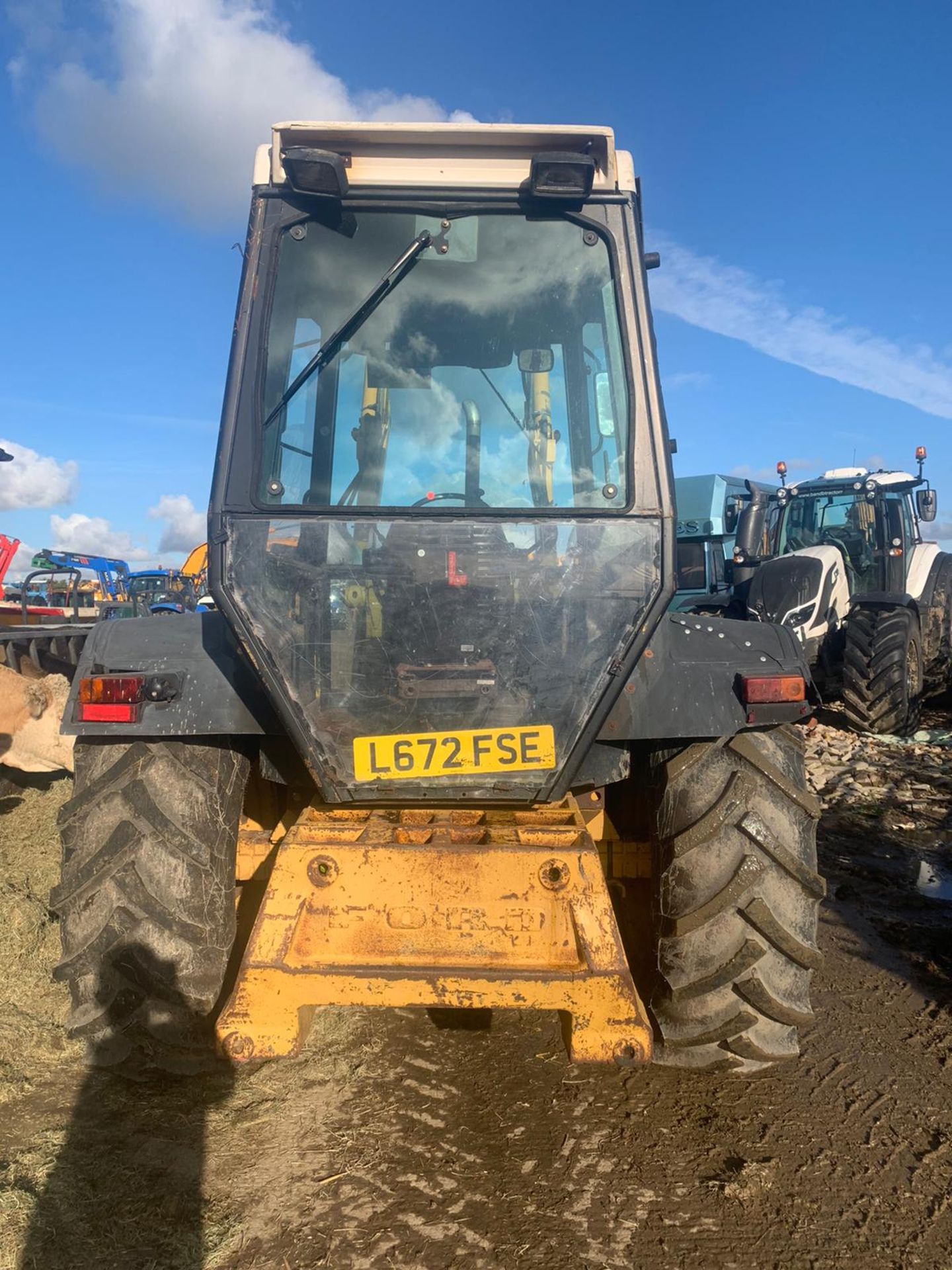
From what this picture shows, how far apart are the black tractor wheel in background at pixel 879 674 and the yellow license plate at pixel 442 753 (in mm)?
7640

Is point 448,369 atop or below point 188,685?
atop

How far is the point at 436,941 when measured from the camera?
7.89ft

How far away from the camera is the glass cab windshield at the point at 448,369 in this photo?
2643mm

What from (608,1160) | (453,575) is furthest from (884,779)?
(453,575)

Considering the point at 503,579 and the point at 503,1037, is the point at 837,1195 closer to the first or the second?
the point at 503,1037

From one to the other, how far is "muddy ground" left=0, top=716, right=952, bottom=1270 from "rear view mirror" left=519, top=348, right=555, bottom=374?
2223mm

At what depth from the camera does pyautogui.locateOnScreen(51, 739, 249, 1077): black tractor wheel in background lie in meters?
2.68

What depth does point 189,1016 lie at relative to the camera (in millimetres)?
2689

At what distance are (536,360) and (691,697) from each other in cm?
112

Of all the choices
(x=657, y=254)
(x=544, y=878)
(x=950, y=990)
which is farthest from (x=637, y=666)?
(x=950, y=990)

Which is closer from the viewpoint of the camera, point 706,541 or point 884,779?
point 706,541

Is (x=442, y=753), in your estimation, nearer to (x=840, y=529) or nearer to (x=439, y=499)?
(x=439, y=499)

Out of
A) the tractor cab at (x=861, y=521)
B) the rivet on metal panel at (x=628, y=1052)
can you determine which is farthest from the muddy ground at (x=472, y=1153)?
the tractor cab at (x=861, y=521)

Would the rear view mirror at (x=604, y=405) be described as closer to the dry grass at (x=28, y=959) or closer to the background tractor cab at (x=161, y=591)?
the dry grass at (x=28, y=959)
